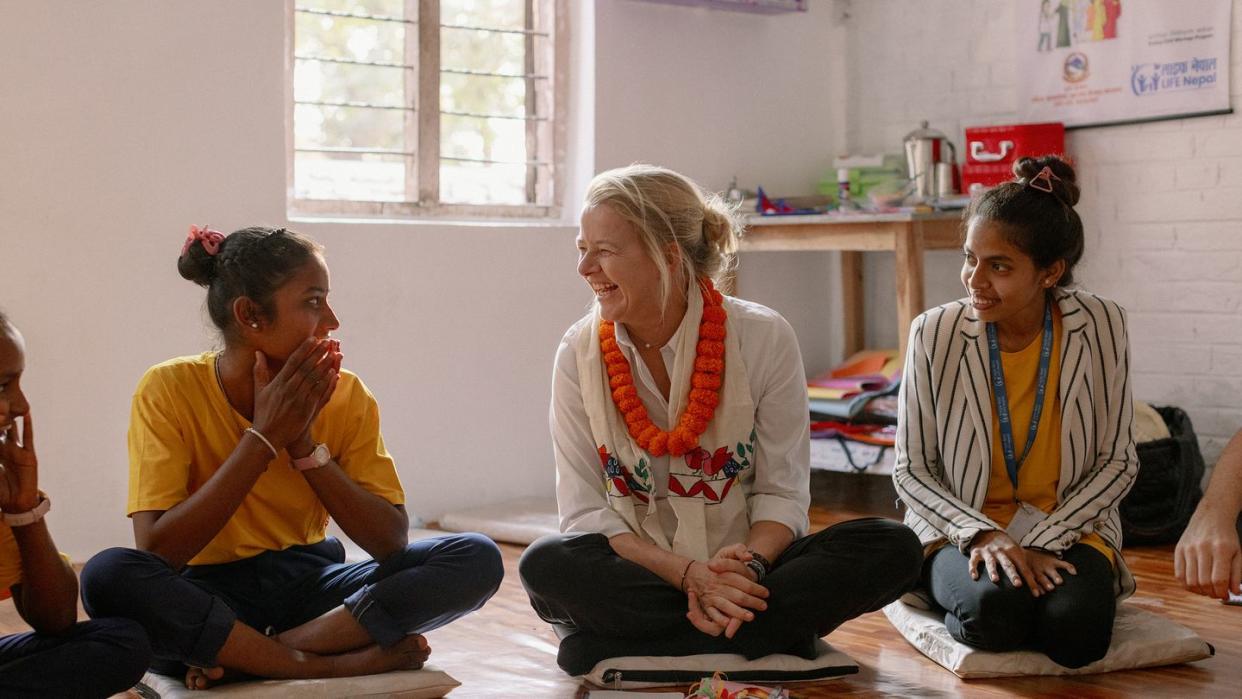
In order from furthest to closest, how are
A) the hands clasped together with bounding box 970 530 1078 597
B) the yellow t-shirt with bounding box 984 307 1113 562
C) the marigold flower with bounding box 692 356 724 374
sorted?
the yellow t-shirt with bounding box 984 307 1113 562
the marigold flower with bounding box 692 356 724 374
the hands clasped together with bounding box 970 530 1078 597

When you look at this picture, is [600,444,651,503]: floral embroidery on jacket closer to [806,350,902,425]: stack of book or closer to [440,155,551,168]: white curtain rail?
[806,350,902,425]: stack of book

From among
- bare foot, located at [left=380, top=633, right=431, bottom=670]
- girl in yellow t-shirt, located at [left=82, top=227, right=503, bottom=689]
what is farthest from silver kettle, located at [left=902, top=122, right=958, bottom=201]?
bare foot, located at [left=380, top=633, right=431, bottom=670]

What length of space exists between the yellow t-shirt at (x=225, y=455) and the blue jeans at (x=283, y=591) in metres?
0.05

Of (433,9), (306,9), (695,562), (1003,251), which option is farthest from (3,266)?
(1003,251)

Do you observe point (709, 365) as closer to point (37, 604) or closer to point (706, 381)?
point (706, 381)

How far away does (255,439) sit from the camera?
231cm

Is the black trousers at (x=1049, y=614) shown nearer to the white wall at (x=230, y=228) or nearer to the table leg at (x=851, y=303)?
the white wall at (x=230, y=228)

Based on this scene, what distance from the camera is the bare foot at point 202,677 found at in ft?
7.50

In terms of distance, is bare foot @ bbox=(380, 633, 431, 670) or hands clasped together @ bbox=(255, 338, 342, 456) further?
bare foot @ bbox=(380, 633, 431, 670)

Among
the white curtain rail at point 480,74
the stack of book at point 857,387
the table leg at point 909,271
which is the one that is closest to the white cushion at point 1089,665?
the table leg at point 909,271

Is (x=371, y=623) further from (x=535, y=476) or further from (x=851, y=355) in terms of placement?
(x=851, y=355)

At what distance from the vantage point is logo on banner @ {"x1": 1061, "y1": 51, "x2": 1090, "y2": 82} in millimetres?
4352

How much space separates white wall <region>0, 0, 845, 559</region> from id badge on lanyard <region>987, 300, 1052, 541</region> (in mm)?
1698

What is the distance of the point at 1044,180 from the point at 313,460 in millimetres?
1512
